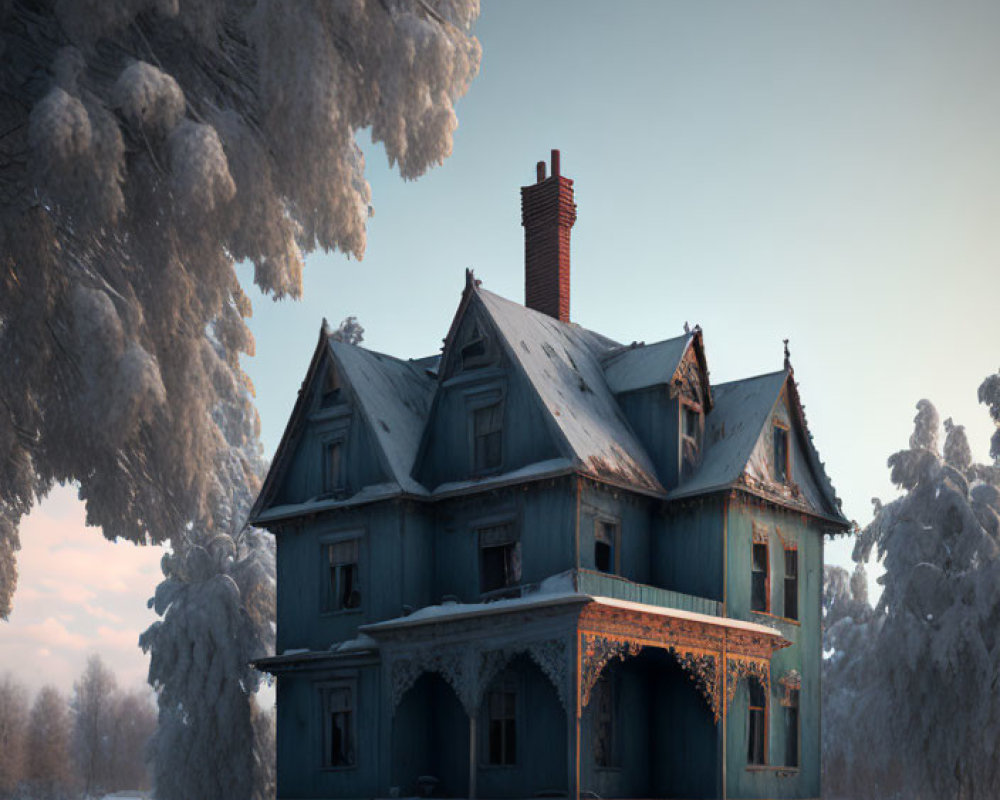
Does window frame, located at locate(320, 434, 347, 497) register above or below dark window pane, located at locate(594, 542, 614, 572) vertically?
above

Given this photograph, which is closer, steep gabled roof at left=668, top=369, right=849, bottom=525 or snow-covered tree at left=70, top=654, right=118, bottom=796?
steep gabled roof at left=668, top=369, right=849, bottom=525

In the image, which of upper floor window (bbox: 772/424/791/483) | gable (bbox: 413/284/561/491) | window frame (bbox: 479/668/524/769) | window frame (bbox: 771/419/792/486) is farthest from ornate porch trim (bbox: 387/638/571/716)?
upper floor window (bbox: 772/424/791/483)

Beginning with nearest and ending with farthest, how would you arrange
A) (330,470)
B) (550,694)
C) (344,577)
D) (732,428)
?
(550,694) → (344,577) → (732,428) → (330,470)

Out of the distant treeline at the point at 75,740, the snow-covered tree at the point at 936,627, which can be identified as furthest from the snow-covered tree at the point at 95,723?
the snow-covered tree at the point at 936,627

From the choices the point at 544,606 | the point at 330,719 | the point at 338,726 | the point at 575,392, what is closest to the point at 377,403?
the point at 575,392

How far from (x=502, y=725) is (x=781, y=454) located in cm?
893

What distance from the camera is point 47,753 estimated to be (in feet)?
234

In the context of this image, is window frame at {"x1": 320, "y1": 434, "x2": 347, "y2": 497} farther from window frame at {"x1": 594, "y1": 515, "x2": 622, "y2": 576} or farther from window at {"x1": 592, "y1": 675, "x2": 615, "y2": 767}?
window at {"x1": 592, "y1": 675, "x2": 615, "y2": 767}

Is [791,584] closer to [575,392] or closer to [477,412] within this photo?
[575,392]

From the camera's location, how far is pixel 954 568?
39281 millimetres

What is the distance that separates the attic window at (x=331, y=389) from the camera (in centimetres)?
2878

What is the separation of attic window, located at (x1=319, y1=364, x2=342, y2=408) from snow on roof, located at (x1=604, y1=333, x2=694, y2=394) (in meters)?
5.99

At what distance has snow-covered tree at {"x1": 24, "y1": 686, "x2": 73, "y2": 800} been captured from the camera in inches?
2427

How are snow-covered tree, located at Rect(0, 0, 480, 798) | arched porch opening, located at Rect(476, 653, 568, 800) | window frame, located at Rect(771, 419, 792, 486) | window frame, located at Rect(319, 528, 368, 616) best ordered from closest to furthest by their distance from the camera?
snow-covered tree, located at Rect(0, 0, 480, 798) < arched porch opening, located at Rect(476, 653, 568, 800) < window frame, located at Rect(319, 528, 368, 616) < window frame, located at Rect(771, 419, 792, 486)
